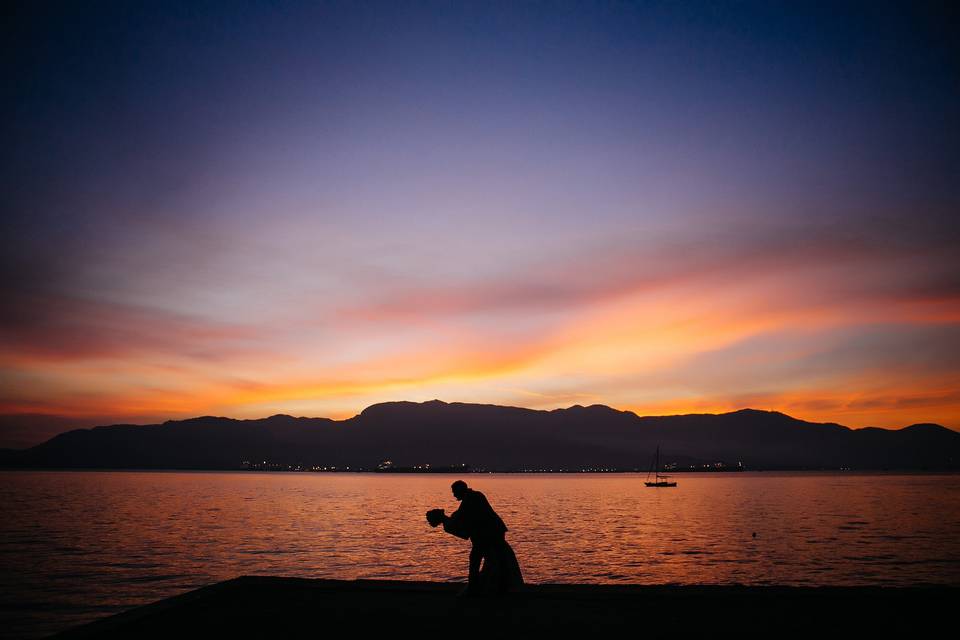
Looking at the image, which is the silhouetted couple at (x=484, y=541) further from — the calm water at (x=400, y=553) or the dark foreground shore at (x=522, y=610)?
the calm water at (x=400, y=553)

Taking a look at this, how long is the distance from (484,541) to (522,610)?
199cm

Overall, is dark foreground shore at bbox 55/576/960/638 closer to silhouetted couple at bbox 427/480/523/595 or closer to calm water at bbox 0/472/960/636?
silhouetted couple at bbox 427/480/523/595

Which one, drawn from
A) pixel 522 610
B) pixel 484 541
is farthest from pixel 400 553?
pixel 522 610

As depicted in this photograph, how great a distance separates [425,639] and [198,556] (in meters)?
43.5

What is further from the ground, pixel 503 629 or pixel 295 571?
→ pixel 503 629

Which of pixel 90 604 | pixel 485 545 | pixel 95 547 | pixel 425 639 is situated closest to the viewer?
pixel 425 639

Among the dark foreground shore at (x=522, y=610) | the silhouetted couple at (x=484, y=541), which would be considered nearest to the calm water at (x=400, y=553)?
the dark foreground shore at (x=522, y=610)

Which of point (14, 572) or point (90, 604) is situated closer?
point (90, 604)

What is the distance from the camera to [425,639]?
960cm

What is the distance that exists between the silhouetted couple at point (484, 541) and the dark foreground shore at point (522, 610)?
384 mm

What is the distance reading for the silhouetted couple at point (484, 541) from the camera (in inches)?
505

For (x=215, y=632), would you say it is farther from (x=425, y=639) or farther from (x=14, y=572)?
(x=14, y=572)

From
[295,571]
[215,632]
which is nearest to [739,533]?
[295,571]

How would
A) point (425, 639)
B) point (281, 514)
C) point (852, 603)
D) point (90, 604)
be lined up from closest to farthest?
point (425, 639) < point (852, 603) < point (90, 604) < point (281, 514)
